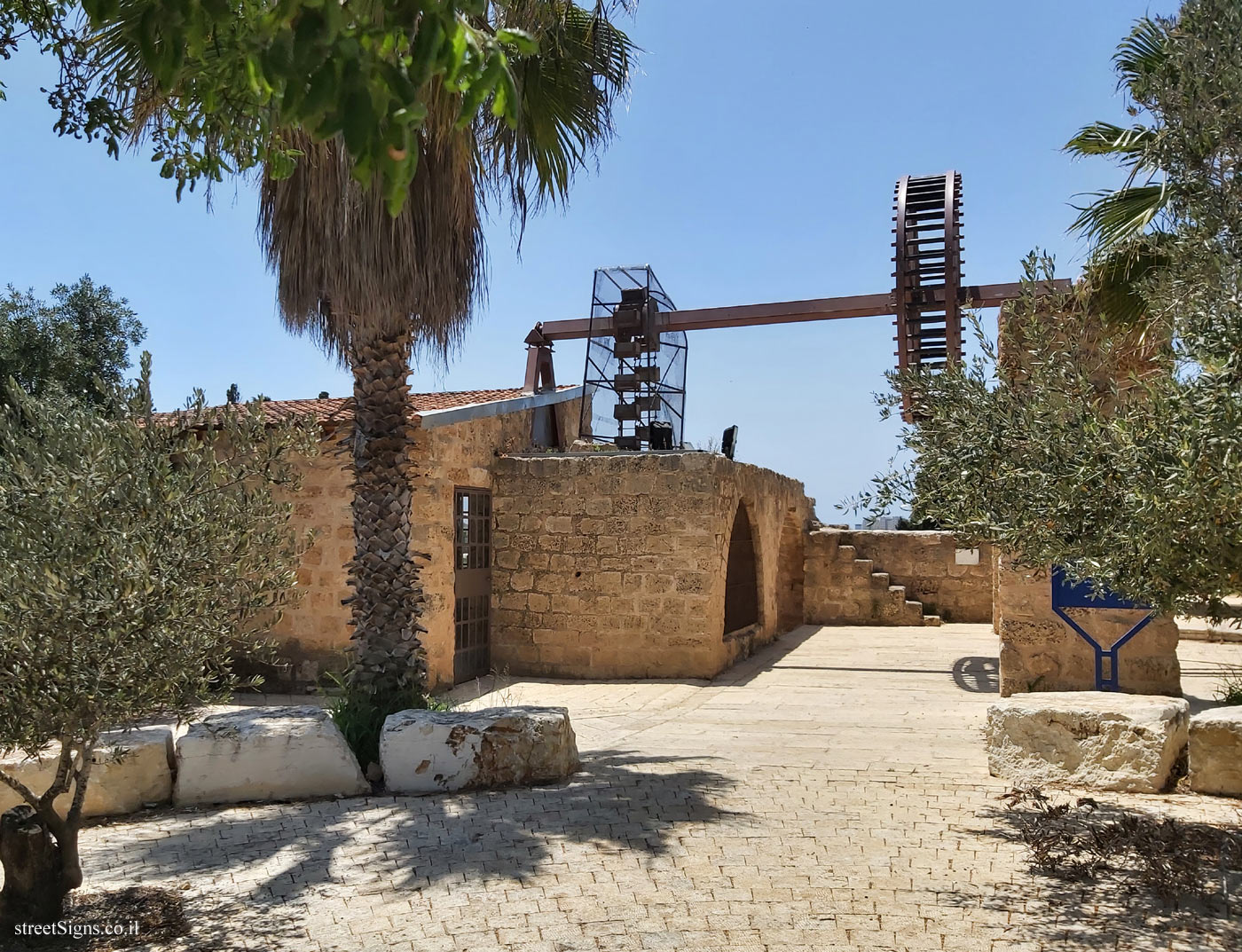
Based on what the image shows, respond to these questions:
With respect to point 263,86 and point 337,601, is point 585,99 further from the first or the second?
point 337,601

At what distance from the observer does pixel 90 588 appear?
156 inches

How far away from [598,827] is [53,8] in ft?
15.5

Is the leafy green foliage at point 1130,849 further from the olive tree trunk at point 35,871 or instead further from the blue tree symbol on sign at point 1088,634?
the olive tree trunk at point 35,871

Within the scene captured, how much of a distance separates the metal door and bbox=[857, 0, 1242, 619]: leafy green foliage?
22.5 feet

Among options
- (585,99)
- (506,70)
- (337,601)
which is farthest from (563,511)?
(506,70)

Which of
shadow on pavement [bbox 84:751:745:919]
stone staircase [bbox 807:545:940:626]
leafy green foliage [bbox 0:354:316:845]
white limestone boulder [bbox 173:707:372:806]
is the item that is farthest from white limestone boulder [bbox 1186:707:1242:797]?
stone staircase [bbox 807:545:940:626]

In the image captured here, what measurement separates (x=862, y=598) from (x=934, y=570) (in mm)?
1437

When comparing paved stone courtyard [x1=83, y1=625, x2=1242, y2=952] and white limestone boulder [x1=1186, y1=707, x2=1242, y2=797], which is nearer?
paved stone courtyard [x1=83, y1=625, x2=1242, y2=952]

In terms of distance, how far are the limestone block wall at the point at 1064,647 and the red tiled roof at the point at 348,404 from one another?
6.31 m

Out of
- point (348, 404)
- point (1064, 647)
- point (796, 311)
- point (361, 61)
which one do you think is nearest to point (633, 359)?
point (796, 311)

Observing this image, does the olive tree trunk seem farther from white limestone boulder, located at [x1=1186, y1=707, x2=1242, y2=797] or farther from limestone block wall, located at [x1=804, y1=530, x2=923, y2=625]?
limestone block wall, located at [x1=804, y1=530, x2=923, y2=625]

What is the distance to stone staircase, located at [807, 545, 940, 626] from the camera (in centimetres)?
1700

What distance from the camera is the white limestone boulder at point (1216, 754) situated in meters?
5.84

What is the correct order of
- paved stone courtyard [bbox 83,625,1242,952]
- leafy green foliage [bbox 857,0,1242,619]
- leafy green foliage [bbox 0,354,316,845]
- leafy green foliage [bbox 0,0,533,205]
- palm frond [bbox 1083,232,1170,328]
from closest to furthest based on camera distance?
1. leafy green foliage [bbox 0,0,533,205]
2. leafy green foliage [bbox 857,0,1242,619]
3. paved stone courtyard [bbox 83,625,1242,952]
4. leafy green foliage [bbox 0,354,316,845]
5. palm frond [bbox 1083,232,1170,328]
